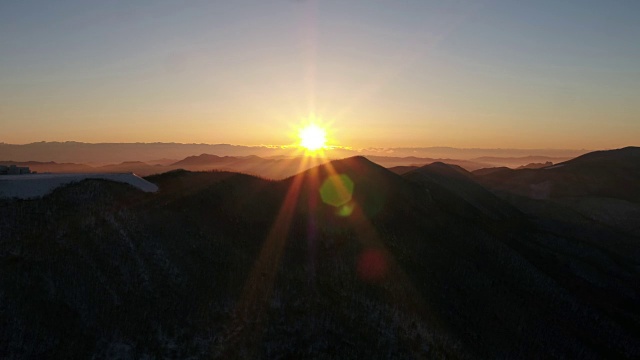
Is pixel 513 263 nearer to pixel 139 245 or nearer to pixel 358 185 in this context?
pixel 358 185

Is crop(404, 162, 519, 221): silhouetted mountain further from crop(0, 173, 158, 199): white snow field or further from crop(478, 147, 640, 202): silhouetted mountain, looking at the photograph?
crop(0, 173, 158, 199): white snow field

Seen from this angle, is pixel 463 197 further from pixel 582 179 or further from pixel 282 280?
pixel 582 179

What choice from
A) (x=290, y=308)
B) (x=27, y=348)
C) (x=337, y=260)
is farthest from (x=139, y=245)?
(x=337, y=260)

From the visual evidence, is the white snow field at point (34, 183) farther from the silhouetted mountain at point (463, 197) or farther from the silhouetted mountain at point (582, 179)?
the silhouetted mountain at point (582, 179)

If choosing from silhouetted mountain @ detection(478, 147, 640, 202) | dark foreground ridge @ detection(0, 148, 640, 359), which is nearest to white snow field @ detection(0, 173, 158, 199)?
dark foreground ridge @ detection(0, 148, 640, 359)

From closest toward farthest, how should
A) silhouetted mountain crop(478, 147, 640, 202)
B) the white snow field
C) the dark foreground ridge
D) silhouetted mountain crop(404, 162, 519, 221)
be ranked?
1. the dark foreground ridge
2. the white snow field
3. silhouetted mountain crop(404, 162, 519, 221)
4. silhouetted mountain crop(478, 147, 640, 202)

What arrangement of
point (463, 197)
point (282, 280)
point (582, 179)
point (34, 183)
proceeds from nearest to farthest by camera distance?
point (34, 183), point (282, 280), point (463, 197), point (582, 179)

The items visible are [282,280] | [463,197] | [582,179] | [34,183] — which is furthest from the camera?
[582,179]

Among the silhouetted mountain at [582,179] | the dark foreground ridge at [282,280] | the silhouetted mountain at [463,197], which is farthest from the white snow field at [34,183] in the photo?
the silhouetted mountain at [582,179]

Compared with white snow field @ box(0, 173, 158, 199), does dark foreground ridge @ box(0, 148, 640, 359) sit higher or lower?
lower

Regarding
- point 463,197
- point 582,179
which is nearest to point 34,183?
point 463,197
